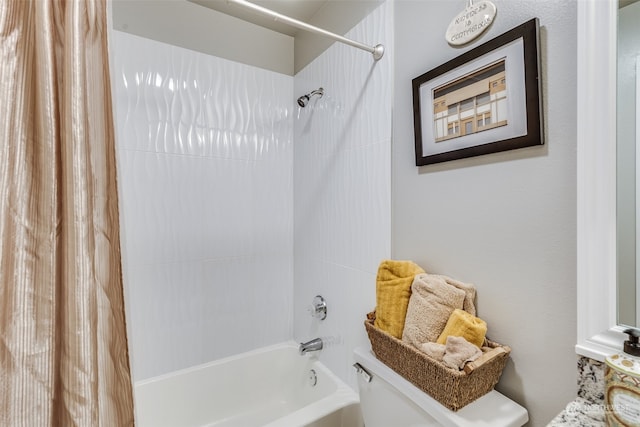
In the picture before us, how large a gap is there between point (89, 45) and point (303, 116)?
132 centimetres

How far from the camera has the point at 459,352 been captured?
0.79m

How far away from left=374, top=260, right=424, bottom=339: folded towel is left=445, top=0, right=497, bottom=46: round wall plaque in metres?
0.74

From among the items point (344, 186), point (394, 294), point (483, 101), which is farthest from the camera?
point (344, 186)

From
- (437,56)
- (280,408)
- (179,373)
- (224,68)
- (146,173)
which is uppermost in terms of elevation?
(224,68)

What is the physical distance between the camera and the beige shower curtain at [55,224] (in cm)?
57

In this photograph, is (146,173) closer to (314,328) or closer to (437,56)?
(314,328)

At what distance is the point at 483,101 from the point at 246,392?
1883 millimetres

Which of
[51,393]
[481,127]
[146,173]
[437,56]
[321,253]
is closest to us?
[51,393]

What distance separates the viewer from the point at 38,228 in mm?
599

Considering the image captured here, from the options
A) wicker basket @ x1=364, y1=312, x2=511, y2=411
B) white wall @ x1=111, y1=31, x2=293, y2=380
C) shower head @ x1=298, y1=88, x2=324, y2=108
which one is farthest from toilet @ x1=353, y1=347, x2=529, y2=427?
shower head @ x1=298, y1=88, x2=324, y2=108

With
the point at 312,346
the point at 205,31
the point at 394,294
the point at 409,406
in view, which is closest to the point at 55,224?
the point at 394,294

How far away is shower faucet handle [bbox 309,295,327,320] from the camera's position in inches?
64.4

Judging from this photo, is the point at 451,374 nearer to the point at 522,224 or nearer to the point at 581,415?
the point at 581,415

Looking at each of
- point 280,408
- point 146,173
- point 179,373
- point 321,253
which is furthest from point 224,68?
point 280,408
